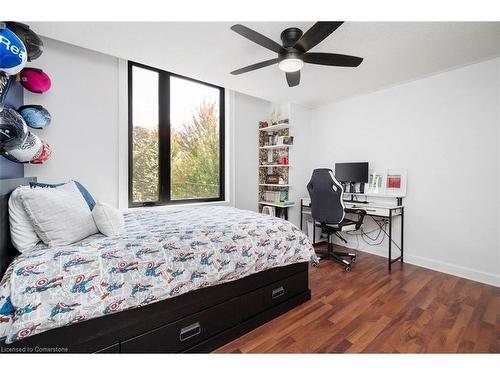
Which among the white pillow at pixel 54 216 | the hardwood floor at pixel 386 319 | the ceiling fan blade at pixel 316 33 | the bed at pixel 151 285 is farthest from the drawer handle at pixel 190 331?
the ceiling fan blade at pixel 316 33

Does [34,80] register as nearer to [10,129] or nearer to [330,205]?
[10,129]

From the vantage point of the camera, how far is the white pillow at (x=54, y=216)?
50.3 inches

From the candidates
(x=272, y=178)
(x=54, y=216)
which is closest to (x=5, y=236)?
(x=54, y=216)

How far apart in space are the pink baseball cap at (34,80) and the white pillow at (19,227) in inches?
48.3

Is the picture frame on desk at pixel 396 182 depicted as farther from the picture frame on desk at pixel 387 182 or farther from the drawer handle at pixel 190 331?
the drawer handle at pixel 190 331

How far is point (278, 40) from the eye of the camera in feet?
7.06

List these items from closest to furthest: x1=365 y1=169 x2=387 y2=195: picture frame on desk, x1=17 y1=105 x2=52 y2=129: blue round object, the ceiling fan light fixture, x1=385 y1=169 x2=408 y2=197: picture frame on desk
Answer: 1. x1=17 y1=105 x2=52 y2=129: blue round object
2. the ceiling fan light fixture
3. x1=385 y1=169 x2=408 y2=197: picture frame on desk
4. x1=365 y1=169 x2=387 y2=195: picture frame on desk

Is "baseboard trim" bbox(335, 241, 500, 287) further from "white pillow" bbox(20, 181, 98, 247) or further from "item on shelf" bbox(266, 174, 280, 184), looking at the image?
"white pillow" bbox(20, 181, 98, 247)

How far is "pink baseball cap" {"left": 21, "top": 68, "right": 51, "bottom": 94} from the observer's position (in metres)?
1.93

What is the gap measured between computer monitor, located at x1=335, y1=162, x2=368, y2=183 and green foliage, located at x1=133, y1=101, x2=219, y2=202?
1.95 m

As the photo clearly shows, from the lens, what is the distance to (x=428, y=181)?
2.99 meters

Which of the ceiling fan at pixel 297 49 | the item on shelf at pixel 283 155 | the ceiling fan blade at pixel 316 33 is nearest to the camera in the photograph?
the ceiling fan blade at pixel 316 33

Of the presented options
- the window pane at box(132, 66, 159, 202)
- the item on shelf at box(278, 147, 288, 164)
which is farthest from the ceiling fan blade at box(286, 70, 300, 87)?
the window pane at box(132, 66, 159, 202)

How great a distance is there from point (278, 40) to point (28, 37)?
1.92 m
